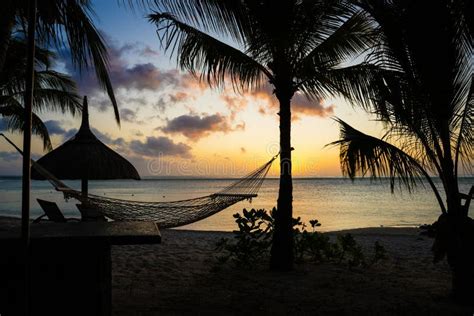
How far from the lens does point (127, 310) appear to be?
2682 millimetres

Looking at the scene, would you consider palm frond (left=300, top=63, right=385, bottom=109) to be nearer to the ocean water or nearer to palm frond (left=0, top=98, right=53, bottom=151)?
the ocean water

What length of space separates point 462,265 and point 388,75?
4.51ft

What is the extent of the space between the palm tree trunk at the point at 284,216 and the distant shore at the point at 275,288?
0.12 meters

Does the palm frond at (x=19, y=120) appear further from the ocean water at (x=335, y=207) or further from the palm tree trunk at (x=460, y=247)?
the palm tree trunk at (x=460, y=247)

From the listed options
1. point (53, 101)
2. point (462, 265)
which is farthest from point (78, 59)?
point (53, 101)

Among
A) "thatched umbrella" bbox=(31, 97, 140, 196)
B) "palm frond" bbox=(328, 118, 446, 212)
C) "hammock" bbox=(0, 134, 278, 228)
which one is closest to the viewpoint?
"palm frond" bbox=(328, 118, 446, 212)

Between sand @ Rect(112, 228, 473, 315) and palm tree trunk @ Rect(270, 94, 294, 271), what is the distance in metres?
0.13

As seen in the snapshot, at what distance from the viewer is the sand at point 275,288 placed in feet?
9.04

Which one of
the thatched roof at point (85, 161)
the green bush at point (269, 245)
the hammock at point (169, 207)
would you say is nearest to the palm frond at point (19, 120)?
the thatched roof at point (85, 161)

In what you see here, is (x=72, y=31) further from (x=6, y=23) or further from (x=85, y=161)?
(x=85, y=161)

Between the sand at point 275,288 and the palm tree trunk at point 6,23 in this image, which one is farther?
the sand at point 275,288

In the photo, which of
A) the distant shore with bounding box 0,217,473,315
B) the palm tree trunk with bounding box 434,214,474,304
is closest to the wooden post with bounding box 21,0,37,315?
the distant shore with bounding box 0,217,473,315

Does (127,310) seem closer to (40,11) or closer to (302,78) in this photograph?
(40,11)

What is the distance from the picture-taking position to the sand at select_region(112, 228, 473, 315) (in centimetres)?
275
